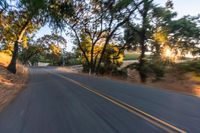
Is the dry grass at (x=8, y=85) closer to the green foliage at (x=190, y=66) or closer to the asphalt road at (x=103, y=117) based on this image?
the asphalt road at (x=103, y=117)

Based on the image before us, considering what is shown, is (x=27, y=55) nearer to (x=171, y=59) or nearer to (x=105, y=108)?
(x=171, y=59)

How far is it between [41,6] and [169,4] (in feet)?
61.0

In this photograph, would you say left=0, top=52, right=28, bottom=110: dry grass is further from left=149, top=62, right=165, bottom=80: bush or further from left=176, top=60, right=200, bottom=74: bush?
left=176, top=60, right=200, bottom=74: bush

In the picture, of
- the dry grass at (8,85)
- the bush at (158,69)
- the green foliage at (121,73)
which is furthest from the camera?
the green foliage at (121,73)

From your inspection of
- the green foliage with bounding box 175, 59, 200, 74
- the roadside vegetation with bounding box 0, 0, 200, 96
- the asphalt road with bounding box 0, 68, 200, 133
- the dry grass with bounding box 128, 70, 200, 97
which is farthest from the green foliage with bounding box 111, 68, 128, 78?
the asphalt road with bounding box 0, 68, 200, 133

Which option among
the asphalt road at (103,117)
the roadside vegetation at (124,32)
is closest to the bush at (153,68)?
the roadside vegetation at (124,32)

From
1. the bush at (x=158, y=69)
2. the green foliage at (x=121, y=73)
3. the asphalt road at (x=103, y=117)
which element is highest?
the bush at (x=158, y=69)

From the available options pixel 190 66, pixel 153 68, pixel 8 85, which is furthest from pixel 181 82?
pixel 8 85

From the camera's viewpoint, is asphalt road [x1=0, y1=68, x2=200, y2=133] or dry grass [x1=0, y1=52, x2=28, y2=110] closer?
asphalt road [x1=0, y1=68, x2=200, y2=133]

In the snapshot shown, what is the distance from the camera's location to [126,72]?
1479 inches

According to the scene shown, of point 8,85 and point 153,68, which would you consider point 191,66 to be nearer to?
point 153,68

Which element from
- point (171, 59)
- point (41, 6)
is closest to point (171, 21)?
point (171, 59)

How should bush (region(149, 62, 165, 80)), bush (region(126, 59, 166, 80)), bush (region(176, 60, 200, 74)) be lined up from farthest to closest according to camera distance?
bush (region(126, 59, 166, 80)) < bush (region(149, 62, 165, 80)) < bush (region(176, 60, 200, 74))

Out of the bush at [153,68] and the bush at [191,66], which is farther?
the bush at [153,68]
